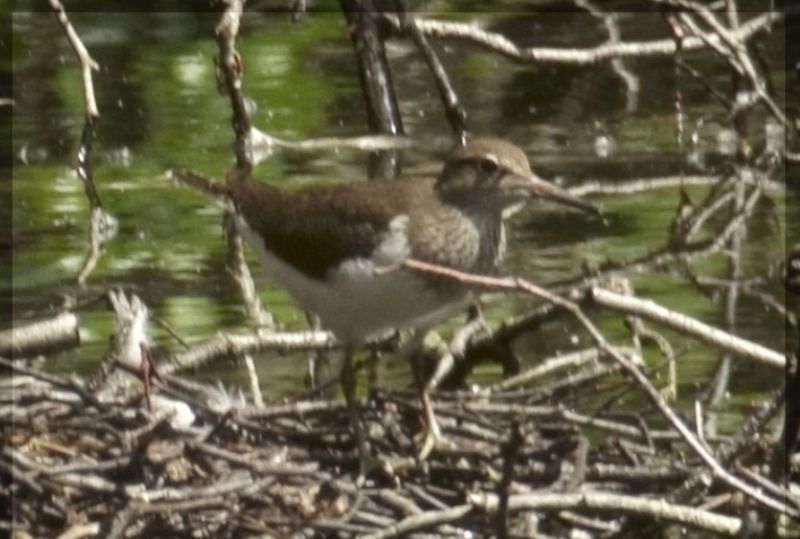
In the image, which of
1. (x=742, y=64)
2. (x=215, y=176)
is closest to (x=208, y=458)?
(x=742, y=64)

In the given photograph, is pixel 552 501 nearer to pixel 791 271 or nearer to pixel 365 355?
pixel 791 271

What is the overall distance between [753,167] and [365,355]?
1.96 metres

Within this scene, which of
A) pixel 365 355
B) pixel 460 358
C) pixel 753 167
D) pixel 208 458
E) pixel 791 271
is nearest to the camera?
pixel 791 271

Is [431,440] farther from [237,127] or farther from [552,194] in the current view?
[237,127]

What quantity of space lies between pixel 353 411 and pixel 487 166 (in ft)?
3.13

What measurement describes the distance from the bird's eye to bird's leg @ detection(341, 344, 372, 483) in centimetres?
70

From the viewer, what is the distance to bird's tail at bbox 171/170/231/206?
827 cm

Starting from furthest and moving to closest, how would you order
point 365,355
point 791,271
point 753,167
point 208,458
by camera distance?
point 753,167
point 365,355
point 208,458
point 791,271

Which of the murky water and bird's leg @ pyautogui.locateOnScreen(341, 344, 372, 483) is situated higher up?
bird's leg @ pyautogui.locateOnScreen(341, 344, 372, 483)

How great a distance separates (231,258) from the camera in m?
9.88

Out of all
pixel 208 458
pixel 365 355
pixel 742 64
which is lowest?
pixel 365 355

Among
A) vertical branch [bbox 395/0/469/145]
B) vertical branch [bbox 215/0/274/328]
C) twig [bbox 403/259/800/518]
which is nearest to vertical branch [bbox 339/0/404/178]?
vertical branch [bbox 395/0/469/145]

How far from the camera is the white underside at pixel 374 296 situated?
7.42 meters

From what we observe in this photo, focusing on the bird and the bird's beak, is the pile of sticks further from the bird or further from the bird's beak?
→ the bird's beak
